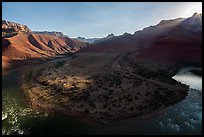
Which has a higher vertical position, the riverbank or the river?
the riverbank

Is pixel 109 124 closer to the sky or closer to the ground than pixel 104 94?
closer to the ground

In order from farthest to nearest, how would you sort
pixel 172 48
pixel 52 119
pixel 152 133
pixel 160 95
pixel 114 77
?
pixel 172 48 → pixel 114 77 → pixel 160 95 → pixel 52 119 → pixel 152 133

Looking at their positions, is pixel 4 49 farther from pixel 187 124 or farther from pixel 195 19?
pixel 187 124

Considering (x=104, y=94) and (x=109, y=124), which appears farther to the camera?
(x=104, y=94)

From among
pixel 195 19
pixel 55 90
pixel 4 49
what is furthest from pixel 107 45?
pixel 55 90

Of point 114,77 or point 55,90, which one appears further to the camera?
point 114,77

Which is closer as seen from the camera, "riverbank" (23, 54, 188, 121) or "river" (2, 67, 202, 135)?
"river" (2, 67, 202, 135)

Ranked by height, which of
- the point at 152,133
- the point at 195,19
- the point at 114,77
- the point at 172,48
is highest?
the point at 195,19

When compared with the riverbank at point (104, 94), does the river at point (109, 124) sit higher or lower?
lower
